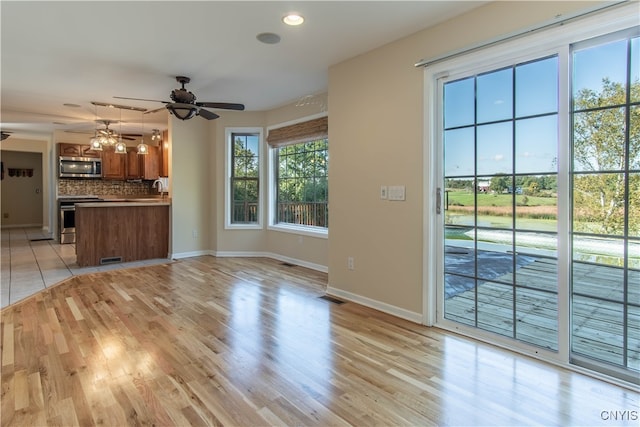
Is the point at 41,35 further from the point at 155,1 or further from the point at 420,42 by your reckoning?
the point at 420,42

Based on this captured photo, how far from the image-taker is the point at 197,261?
5.75 m

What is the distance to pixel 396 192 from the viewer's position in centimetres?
320

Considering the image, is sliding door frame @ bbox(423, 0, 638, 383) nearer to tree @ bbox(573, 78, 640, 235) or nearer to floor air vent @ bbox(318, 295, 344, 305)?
tree @ bbox(573, 78, 640, 235)

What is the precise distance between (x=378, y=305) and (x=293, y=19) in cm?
260

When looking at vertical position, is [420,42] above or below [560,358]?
above

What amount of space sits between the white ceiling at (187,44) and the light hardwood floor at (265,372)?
249 centimetres

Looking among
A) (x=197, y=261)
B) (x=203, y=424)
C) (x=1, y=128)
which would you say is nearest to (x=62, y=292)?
(x=197, y=261)

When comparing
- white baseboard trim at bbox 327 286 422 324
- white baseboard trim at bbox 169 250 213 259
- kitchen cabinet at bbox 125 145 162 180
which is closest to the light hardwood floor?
white baseboard trim at bbox 327 286 422 324

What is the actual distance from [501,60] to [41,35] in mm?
3796

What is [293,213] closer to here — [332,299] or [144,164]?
[332,299]

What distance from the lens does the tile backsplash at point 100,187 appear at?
326 inches

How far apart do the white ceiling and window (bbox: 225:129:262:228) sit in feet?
3.69

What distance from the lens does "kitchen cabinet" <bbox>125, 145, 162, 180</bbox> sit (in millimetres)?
7758

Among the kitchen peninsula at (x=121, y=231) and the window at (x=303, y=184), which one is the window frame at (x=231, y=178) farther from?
the kitchen peninsula at (x=121, y=231)
